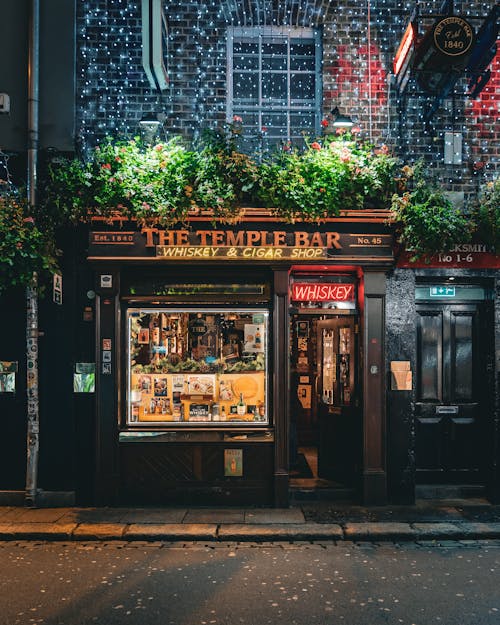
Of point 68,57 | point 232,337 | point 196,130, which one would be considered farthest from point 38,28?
point 232,337

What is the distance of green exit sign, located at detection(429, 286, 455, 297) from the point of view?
948 cm

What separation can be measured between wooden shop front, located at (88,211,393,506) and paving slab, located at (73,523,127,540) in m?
0.98

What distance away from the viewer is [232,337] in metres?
9.25

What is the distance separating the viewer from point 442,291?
31.1 ft

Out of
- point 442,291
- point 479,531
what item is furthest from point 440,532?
point 442,291

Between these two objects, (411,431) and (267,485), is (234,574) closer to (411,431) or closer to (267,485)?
(267,485)

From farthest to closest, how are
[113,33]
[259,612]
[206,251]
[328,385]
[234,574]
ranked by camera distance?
[328,385]
[113,33]
[206,251]
[234,574]
[259,612]

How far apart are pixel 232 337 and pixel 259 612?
451 centimetres

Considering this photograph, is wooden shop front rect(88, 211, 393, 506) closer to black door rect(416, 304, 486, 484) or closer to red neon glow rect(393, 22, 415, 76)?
black door rect(416, 304, 486, 484)

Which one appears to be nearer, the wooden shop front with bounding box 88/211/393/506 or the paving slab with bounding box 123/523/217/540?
the paving slab with bounding box 123/523/217/540

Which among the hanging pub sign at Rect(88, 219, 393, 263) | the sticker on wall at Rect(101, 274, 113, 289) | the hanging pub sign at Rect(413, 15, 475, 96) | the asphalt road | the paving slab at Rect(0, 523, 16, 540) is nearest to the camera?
the asphalt road

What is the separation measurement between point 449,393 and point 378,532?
114 inches

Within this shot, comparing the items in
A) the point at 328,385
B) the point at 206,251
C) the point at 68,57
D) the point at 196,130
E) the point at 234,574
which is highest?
the point at 68,57

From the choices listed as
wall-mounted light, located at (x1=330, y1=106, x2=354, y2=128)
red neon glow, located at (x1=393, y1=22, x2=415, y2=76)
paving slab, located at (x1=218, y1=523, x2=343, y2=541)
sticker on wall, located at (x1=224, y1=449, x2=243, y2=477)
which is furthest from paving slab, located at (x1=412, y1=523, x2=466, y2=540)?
red neon glow, located at (x1=393, y1=22, x2=415, y2=76)
